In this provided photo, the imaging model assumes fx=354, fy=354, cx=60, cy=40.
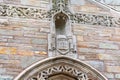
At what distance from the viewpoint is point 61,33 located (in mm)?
6148

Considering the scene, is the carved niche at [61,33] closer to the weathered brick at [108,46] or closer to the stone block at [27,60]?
the stone block at [27,60]

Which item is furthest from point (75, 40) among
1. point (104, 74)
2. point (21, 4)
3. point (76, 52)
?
point (21, 4)

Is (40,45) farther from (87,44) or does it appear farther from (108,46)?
(108,46)

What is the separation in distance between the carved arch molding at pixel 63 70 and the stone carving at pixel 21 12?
36.5 inches

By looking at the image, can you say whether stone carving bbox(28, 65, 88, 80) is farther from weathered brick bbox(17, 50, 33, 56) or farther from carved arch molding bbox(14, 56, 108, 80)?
weathered brick bbox(17, 50, 33, 56)

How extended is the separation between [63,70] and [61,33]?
779mm

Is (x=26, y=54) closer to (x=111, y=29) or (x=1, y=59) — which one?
(x=1, y=59)

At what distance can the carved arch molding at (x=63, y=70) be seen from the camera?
217 inches

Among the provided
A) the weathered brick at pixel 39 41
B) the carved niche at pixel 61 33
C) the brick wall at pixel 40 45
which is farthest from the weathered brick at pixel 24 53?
the carved niche at pixel 61 33

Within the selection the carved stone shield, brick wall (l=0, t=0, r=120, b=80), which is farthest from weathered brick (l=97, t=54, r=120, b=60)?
the carved stone shield

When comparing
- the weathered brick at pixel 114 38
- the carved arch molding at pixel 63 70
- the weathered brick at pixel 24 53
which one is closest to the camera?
the carved arch molding at pixel 63 70

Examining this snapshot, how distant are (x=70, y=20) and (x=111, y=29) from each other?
0.76 meters

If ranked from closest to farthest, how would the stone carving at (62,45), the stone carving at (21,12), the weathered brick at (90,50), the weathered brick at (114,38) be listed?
the stone carving at (62,45)
the weathered brick at (90,50)
the stone carving at (21,12)
the weathered brick at (114,38)

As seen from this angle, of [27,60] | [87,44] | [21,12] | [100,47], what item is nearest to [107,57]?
[100,47]
